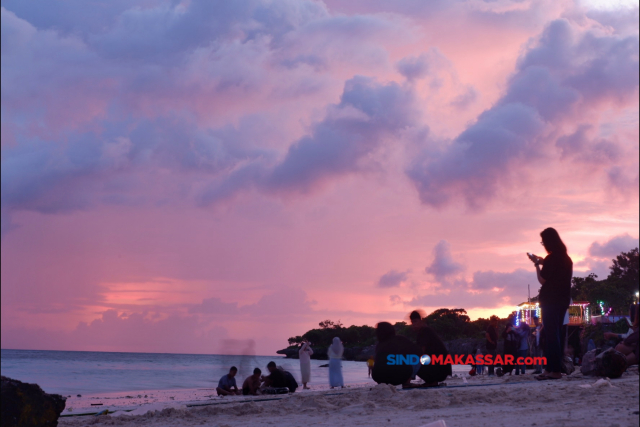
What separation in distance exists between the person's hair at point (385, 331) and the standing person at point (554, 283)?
89.8 inches

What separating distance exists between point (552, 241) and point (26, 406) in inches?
236

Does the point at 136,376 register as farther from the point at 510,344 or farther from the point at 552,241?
the point at 552,241

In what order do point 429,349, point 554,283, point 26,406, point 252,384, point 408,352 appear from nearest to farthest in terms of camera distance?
point 26,406 < point 554,283 < point 429,349 < point 408,352 < point 252,384

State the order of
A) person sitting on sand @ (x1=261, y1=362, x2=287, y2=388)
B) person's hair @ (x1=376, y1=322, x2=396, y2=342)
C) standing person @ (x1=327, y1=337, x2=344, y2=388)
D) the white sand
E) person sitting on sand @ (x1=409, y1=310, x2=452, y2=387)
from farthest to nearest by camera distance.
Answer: standing person @ (x1=327, y1=337, x2=344, y2=388)
person sitting on sand @ (x1=261, y1=362, x2=287, y2=388)
person's hair @ (x1=376, y1=322, x2=396, y2=342)
person sitting on sand @ (x1=409, y1=310, x2=452, y2=387)
the white sand

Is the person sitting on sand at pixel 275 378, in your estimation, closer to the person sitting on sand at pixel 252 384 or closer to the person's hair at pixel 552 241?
the person sitting on sand at pixel 252 384

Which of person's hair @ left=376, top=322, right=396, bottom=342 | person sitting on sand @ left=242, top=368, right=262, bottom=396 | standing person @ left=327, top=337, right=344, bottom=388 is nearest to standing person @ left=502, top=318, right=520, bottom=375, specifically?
standing person @ left=327, top=337, right=344, bottom=388

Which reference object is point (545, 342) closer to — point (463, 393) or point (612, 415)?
point (463, 393)

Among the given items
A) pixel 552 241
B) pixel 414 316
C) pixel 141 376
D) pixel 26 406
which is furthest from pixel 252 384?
pixel 141 376

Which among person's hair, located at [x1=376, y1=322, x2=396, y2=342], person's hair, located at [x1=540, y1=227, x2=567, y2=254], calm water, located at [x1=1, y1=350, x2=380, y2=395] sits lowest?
calm water, located at [x1=1, y1=350, x2=380, y2=395]

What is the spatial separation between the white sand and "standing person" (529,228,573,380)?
2.14ft

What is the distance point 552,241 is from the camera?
6.43 m

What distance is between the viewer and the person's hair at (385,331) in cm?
800

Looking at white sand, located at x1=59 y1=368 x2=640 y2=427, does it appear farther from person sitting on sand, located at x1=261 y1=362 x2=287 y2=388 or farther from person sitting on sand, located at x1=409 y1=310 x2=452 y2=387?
person sitting on sand, located at x1=261 y1=362 x2=287 y2=388

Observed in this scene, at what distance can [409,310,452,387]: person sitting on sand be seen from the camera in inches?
303
